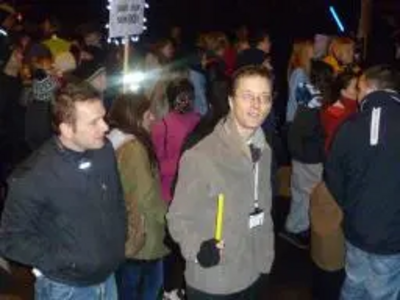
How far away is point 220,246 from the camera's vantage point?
3.65 m

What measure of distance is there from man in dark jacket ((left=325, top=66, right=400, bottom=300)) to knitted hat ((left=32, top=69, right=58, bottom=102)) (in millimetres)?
2628

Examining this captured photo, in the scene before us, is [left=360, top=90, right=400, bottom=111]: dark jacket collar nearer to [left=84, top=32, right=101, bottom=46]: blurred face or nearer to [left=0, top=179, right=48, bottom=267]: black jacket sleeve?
[left=0, top=179, right=48, bottom=267]: black jacket sleeve

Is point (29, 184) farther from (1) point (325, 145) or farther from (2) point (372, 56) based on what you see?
(2) point (372, 56)

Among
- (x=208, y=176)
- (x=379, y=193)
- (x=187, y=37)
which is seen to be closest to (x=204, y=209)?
(x=208, y=176)

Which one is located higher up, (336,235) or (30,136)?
(30,136)

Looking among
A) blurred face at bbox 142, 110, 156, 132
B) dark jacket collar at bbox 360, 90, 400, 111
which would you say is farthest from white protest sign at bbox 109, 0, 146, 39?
dark jacket collar at bbox 360, 90, 400, 111

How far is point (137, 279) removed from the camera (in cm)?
475

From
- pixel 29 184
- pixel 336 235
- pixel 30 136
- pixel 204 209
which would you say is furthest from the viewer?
pixel 30 136

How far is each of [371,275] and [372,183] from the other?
633 mm

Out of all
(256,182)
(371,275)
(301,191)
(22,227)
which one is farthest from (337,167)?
(301,191)

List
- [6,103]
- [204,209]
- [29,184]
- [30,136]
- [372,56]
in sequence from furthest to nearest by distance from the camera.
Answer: [372,56] → [6,103] → [30,136] → [204,209] → [29,184]

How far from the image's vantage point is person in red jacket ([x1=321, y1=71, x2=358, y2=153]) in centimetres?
602

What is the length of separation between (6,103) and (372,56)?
6677 millimetres

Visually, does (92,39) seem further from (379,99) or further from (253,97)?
(253,97)
